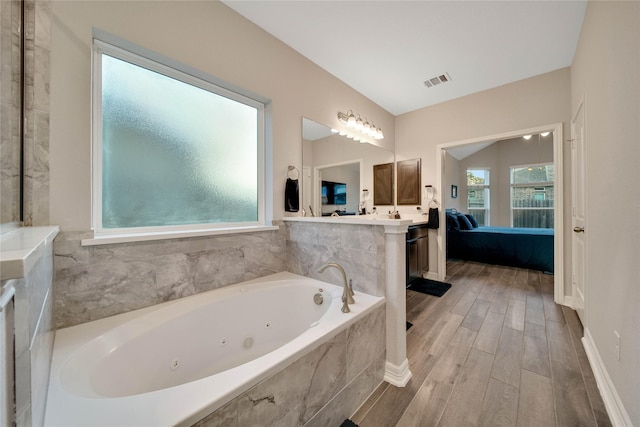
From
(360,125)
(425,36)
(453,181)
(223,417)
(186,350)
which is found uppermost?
(425,36)

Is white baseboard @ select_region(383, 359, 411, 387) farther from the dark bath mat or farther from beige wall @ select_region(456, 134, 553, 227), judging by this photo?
beige wall @ select_region(456, 134, 553, 227)

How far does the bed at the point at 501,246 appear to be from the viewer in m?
3.78

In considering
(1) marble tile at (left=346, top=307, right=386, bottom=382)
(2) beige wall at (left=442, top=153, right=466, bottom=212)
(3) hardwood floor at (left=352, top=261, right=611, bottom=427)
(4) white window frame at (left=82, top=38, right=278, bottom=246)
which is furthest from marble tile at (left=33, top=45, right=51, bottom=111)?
(2) beige wall at (left=442, top=153, right=466, bottom=212)

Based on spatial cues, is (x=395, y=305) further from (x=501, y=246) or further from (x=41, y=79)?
(x=501, y=246)

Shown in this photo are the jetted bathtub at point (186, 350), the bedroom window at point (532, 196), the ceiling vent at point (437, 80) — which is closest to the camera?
the jetted bathtub at point (186, 350)

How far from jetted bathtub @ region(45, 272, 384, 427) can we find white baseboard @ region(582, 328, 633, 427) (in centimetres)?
122

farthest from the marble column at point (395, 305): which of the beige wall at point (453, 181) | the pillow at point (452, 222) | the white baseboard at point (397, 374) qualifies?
the beige wall at point (453, 181)

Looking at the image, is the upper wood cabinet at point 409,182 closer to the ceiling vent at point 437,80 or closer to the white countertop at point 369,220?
the white countertop at point 369,220

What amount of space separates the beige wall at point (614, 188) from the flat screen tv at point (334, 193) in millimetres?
2065

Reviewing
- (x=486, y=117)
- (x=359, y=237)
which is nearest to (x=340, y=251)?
(x=359, y=237)

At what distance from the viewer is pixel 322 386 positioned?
1110 millimetres

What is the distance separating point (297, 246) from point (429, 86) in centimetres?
263

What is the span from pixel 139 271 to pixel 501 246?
5029 millimetres

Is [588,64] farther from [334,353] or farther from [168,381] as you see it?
[168,381]
